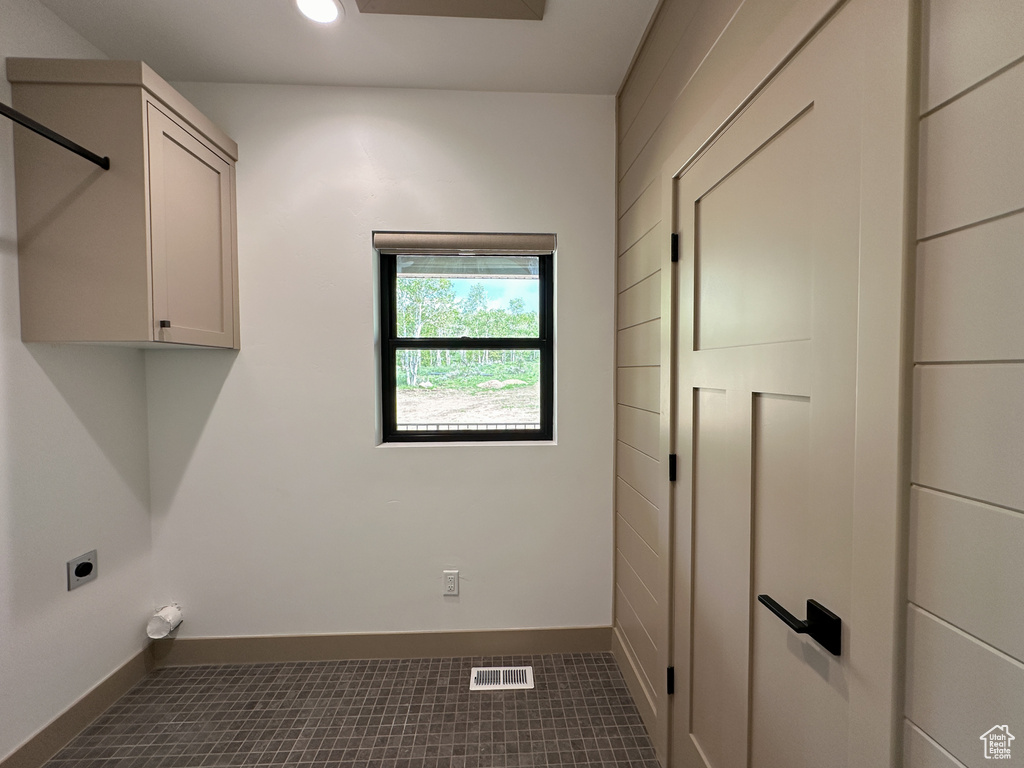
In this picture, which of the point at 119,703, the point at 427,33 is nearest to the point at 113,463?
the point at 119,703

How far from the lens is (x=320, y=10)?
1.56m

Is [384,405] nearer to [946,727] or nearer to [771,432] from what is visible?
[771,432]

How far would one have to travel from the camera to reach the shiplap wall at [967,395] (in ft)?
1.78

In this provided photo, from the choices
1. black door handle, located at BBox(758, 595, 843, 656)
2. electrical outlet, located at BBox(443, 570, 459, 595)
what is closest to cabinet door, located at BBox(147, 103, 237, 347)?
electrical outlet, located at BBox(443, 570, 459, 595)

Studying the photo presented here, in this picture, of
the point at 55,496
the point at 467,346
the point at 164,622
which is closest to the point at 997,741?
the point at 467,346

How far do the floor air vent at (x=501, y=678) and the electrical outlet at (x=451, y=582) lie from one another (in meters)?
0.34

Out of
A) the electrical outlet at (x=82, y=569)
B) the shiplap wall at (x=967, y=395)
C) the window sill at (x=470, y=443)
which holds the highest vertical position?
the shiplap wall at (x=967, y=395)

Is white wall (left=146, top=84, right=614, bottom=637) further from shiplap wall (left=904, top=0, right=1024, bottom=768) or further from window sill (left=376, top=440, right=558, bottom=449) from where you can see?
shiplap wall (left=904, top=0, right=1024, bottom=768)

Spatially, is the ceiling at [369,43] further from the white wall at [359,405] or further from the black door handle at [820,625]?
the black door handle at [820,625]

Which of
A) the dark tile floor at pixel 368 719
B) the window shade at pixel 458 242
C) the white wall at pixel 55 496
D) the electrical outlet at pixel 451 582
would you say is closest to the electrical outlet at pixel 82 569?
the white wall at pixel 55 496

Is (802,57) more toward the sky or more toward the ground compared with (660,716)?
more toward the sky

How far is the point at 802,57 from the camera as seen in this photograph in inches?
34.3

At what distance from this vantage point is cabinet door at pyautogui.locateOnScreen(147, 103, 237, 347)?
1604mm

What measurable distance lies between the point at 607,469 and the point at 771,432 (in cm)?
124
